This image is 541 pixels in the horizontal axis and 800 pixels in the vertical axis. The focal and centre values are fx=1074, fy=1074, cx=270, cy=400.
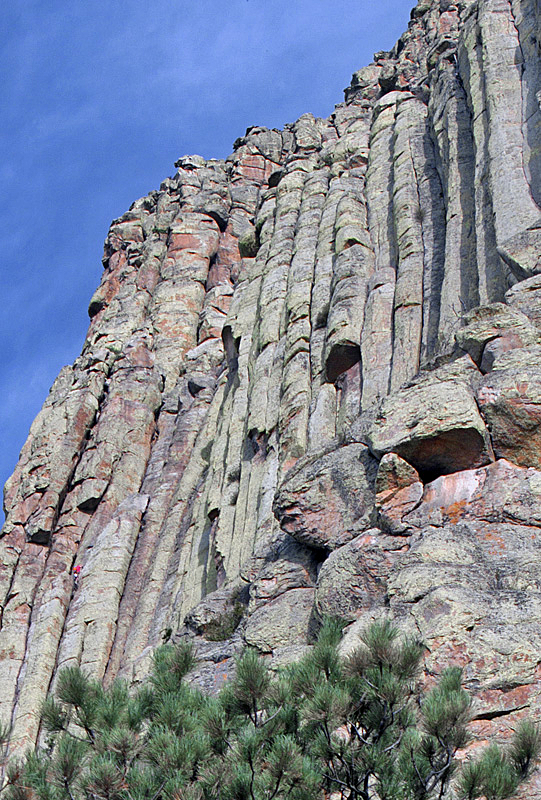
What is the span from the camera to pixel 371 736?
11.6 meters

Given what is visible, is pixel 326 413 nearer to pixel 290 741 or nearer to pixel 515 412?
pixel 515 412

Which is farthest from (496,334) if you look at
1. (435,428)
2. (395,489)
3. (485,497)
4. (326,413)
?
(326,413)

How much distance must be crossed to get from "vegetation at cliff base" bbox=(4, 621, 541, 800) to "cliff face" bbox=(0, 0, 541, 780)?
183cm

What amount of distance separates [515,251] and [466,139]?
34.6 feet

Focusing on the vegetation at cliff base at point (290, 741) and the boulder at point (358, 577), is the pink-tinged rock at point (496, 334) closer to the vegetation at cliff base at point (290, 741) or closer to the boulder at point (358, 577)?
the boulder at point (358, 577)

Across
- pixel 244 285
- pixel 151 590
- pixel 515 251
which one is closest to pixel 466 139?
pixel 515 251

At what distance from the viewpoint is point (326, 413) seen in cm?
2875

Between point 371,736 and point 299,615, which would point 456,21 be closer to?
point 299,615

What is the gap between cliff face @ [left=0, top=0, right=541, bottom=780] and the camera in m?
16.6

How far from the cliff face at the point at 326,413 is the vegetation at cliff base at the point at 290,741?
5.99 ft

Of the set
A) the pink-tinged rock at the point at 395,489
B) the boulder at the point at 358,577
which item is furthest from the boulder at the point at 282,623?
the pink-tinged rock at the point at 395,489

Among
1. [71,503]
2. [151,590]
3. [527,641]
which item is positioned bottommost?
[527,641]

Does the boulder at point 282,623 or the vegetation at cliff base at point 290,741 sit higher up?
the boulder at point 282,623

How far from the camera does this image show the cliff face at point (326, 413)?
16.6 meters
